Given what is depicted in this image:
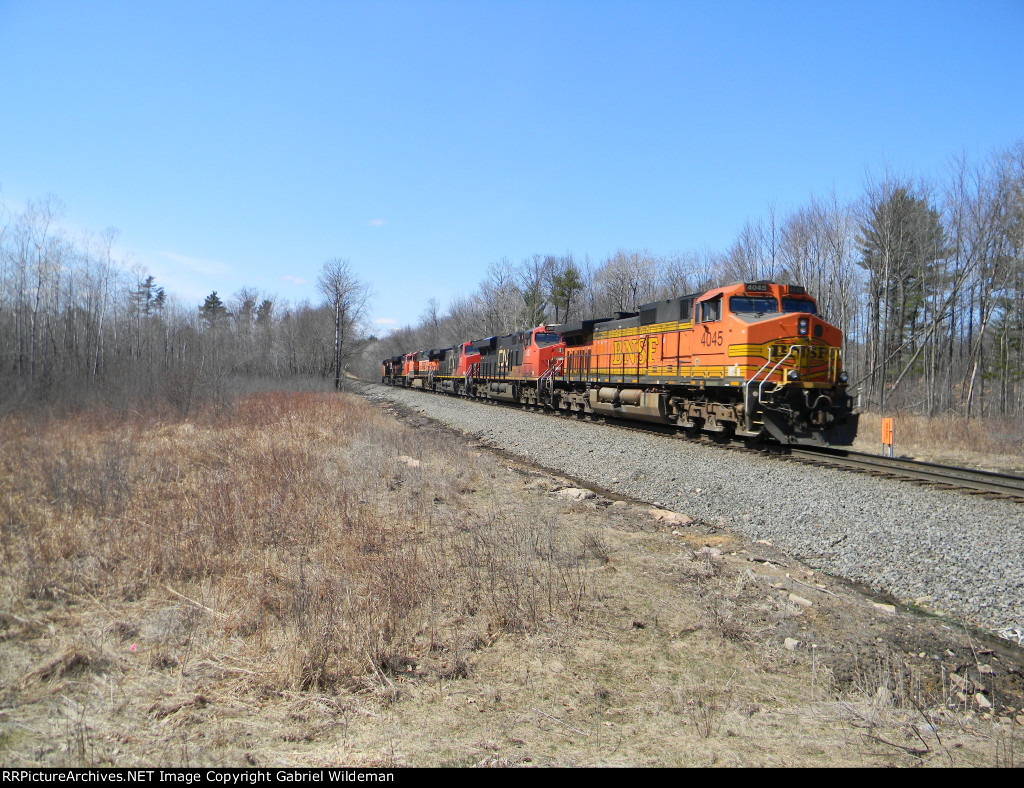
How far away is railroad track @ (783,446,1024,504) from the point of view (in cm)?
942

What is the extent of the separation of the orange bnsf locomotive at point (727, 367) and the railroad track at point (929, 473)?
462mm

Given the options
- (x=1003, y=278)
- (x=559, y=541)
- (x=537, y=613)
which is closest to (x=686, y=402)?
(x=559, y=541)

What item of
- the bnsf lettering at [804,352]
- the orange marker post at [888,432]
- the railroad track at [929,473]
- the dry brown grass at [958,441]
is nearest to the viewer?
the railroad track at [929,473]

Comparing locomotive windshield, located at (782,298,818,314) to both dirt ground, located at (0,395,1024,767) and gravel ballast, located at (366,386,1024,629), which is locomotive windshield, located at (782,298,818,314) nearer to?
gravel ballast, located at (366,386,1024,629)

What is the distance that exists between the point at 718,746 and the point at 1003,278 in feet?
104

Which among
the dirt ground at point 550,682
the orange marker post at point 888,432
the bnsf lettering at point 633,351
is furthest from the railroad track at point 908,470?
the dirt ground at point 550,682

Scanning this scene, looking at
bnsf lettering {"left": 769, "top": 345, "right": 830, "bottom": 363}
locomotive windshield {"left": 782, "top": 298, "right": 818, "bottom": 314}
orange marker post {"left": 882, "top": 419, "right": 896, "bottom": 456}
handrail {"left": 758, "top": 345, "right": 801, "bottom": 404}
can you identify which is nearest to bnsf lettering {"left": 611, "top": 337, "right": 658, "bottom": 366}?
locomotive windshield {"left": 782, "top": 298, "right": 818, "bottom": 314}

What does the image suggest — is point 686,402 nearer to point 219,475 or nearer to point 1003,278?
point 219,475

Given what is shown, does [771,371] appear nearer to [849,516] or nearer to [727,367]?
[727,367]

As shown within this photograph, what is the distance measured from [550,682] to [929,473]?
33.0 feet

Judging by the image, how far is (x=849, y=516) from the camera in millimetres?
8023

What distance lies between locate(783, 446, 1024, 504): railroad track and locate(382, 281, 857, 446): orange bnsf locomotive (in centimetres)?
46

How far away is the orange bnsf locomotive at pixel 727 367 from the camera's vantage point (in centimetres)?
1280

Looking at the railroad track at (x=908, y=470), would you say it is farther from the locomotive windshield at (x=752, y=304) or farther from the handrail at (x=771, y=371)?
the locomotive windshield at (x=752, y=304)
